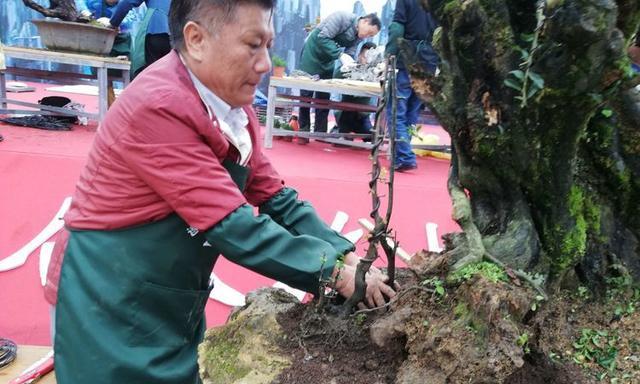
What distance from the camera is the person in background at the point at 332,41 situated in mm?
5926

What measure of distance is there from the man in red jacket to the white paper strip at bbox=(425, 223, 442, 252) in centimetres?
195

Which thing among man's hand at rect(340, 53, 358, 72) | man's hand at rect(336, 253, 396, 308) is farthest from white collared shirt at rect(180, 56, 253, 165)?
man's hand at rect(340, 53, 358, 72)

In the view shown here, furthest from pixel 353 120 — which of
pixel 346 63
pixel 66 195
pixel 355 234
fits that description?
pixel 66 195

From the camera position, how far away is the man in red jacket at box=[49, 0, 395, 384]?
3.57 ft

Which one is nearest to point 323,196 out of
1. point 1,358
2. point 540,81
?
point 1,358

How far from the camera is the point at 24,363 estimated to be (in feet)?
6.75

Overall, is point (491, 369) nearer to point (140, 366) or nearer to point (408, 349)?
point (408, 349)

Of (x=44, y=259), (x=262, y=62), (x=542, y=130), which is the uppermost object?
(x=262, y=62)

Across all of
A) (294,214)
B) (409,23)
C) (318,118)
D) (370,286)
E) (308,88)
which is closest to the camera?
(370,286)

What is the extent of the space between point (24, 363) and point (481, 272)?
6.06ft

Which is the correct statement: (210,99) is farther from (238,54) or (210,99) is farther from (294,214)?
(294,214)

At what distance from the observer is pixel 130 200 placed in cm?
117

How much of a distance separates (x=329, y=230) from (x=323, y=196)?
217 cm

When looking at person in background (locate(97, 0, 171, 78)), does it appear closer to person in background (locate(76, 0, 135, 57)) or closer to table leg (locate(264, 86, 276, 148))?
table leg (locate(264, 86, 276, 148))
